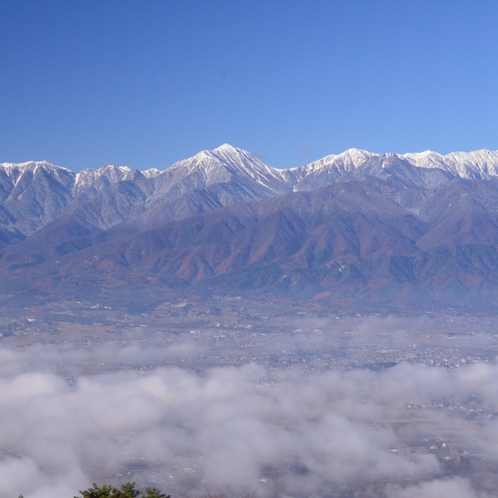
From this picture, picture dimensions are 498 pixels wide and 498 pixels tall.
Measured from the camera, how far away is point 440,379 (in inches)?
2985

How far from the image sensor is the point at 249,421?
57.3 metres

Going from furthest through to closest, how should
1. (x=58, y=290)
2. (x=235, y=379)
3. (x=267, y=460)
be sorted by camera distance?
1. (x=58, y=290)
2. (x=235, y=379)
3. (x=267, y=460)

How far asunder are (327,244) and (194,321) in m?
64.4

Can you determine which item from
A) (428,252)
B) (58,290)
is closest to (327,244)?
(428,252)

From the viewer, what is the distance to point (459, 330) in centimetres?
11738

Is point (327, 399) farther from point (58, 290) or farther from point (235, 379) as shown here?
point (58, 290)

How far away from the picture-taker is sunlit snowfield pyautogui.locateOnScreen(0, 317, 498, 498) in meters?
47.6

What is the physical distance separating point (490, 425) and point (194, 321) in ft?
233

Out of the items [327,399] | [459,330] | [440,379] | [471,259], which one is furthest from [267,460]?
[471,259]

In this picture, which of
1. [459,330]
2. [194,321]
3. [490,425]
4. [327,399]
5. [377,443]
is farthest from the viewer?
[194,321]

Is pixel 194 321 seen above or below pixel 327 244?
below

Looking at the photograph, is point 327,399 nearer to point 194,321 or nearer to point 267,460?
point 267,460

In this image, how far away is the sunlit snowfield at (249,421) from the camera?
47.6m

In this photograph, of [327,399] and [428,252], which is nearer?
[327,399]
